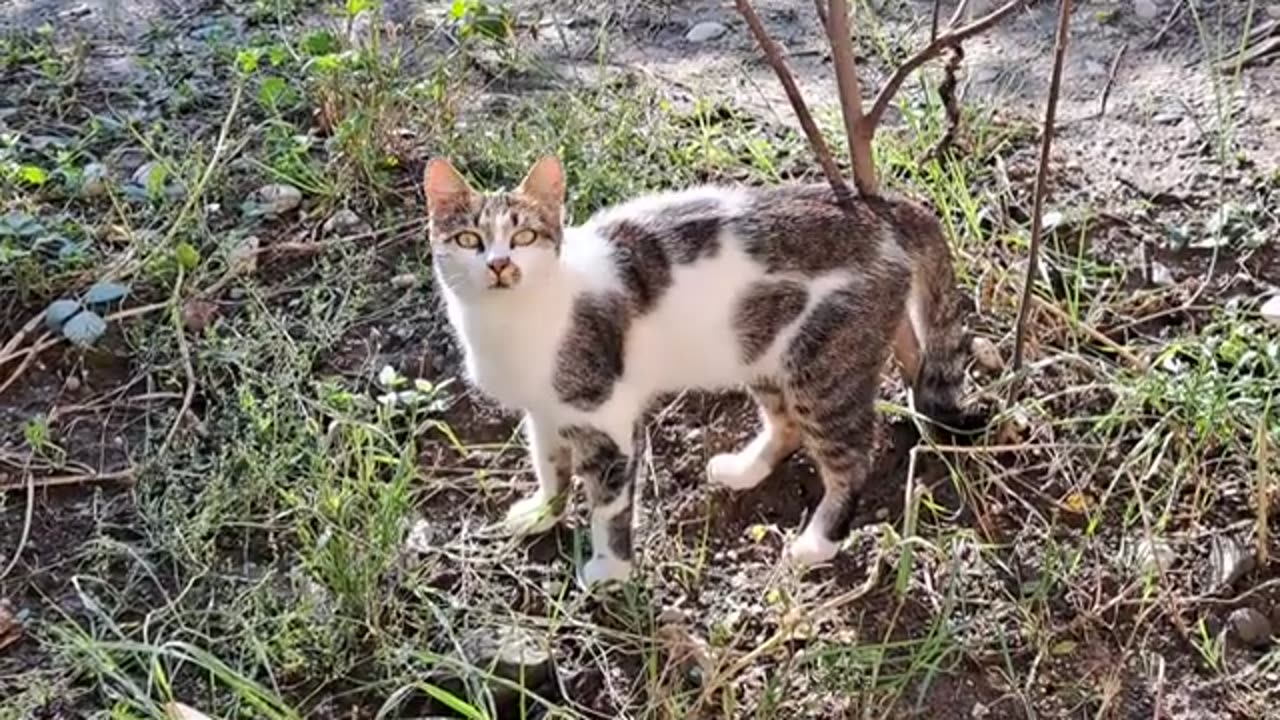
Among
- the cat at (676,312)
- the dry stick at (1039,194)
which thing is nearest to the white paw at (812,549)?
A: the cat at (676,312)

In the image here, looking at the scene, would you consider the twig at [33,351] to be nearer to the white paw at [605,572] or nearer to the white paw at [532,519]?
the white paw at [532,519]

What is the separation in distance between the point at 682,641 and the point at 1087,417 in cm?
72

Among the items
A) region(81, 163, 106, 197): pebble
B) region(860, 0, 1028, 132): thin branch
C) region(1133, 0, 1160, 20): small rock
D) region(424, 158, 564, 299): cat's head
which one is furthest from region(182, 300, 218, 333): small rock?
region(1133, 0, 1160, 20): small rock

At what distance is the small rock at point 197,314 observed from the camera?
8.27 ft

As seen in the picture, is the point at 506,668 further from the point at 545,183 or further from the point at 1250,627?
the point at 1250,627

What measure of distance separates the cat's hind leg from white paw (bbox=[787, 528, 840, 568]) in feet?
0.52

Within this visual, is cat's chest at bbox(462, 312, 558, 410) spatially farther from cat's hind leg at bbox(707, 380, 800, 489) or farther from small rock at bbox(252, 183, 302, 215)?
small rock at bbox(252, 183, 302, 215)

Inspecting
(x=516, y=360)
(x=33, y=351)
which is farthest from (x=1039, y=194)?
(x=33, y=351)

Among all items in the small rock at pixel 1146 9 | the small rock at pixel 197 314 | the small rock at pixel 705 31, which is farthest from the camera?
the small rock at pixel 705 31

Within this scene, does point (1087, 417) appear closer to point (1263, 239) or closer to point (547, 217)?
point (1263, 239)

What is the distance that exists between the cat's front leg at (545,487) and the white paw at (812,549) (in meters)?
0.33

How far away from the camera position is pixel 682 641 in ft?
6.31

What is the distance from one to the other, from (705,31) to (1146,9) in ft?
3.05

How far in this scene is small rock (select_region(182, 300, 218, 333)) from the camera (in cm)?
252
